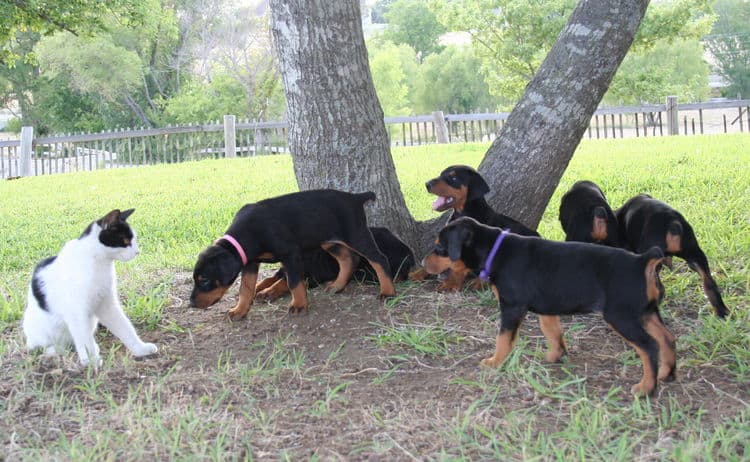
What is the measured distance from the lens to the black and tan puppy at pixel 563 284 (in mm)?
3809

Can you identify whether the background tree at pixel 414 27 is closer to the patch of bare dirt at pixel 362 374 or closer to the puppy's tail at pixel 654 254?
the patch of bare dirt at pixel 362 374

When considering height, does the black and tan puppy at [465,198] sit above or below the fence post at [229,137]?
below

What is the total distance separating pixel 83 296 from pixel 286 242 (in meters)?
1.36

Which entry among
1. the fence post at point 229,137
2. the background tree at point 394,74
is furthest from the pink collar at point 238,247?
the background tree at point 394,74

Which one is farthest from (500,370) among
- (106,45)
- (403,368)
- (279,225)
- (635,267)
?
(106,45)

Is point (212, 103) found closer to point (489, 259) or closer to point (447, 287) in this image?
point (447, 287)

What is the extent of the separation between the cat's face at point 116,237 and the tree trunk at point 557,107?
289cm

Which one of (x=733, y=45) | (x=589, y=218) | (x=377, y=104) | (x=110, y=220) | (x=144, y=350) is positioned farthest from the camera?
(x=733, y=45)

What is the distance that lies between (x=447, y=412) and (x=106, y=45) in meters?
35.5

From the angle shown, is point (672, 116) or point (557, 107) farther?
point (672, 116)

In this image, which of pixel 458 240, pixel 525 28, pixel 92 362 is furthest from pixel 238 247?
pixel 525 28

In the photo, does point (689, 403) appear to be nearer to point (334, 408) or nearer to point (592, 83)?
point (334, 408)

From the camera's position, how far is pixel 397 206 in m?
6.18

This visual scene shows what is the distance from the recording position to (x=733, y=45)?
1534 inches
